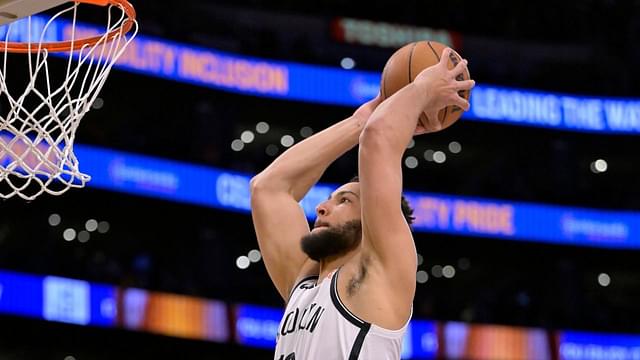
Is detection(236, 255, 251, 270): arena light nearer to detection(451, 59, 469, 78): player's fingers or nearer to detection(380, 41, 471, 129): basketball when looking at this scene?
detection(380, 41, 471, 129): basketball

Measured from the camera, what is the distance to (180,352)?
15586 mm

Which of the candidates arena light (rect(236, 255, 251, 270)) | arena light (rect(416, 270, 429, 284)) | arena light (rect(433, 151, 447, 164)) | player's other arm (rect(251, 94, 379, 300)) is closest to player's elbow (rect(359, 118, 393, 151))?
player's other arm (rect(251, 94, 379, 300))

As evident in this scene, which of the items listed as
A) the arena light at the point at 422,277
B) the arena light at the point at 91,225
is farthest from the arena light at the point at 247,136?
the arena light at the point at 422,277

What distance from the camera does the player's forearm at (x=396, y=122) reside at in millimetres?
3420

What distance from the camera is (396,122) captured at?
3.44 m

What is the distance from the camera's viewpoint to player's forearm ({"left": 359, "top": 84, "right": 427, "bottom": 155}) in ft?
11.2

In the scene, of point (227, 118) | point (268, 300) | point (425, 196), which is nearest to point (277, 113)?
point (227, 118)

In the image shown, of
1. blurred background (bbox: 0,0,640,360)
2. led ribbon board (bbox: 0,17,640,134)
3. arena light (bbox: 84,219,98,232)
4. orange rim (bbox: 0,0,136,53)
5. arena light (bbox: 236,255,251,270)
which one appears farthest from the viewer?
arena light (bbox: 236,255,251,270)

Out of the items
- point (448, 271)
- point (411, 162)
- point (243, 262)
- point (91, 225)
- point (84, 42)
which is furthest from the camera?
point (448, 271)

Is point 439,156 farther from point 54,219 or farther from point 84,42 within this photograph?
point 84,42

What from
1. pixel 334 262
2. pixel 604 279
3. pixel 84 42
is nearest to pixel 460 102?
pixel 334 262

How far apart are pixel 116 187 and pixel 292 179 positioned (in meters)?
12.2

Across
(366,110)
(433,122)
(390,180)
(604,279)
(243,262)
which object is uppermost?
(604,279)

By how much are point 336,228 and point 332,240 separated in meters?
0.05
